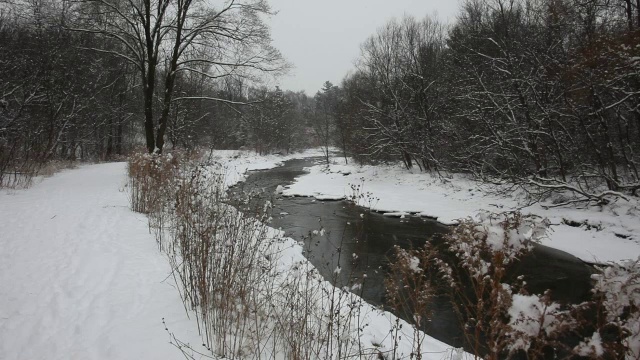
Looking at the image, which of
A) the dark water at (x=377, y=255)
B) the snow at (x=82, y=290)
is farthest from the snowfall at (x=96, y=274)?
the dark water at (x=377, y=255)

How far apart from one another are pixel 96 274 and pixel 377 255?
18.1ft

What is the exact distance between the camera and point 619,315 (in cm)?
153

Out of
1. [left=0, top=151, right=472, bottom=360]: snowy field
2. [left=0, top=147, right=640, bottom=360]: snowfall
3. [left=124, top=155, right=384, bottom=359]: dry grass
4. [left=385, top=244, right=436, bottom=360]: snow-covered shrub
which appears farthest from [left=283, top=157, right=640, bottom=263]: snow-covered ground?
[left=0, top=151, right=472, bottom=360]: snowy field

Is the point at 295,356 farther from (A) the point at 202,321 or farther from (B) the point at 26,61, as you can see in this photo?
(B) the point at 26,61

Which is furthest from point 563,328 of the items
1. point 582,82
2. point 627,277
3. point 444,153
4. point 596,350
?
point 444,153

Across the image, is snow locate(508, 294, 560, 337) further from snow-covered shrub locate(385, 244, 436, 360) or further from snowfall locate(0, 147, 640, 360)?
snowfall locate(0, 147, 640, 360)

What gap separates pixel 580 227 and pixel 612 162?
2912 millimetres

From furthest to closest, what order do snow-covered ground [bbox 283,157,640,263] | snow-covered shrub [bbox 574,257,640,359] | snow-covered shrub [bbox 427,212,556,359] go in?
snow-covered ground [bbox 283,157,640,263] → snow-covered shrub [bbox 427,212,556,359] → snow-covered shrub [bbox 574,257,640,359]

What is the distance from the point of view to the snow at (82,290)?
104 inches

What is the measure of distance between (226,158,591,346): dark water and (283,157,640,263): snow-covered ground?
2.04 ft

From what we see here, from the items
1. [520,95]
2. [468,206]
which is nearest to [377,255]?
[468,206]

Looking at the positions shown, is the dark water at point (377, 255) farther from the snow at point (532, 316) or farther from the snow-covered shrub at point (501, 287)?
the snow at point (532, 316)

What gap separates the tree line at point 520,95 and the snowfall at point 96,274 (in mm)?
2403

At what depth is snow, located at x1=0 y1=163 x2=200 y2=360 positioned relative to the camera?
2.63m
